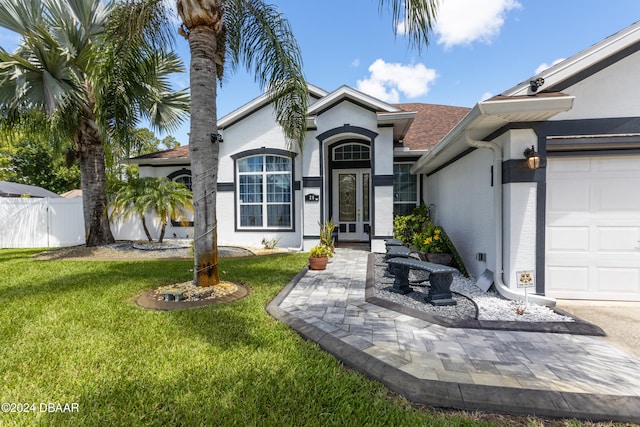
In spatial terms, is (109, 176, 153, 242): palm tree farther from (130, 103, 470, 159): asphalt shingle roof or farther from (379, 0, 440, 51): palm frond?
(379, 0, 440, 51): palm frond

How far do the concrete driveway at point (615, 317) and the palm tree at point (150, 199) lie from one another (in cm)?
1120

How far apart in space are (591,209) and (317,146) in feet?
24.3

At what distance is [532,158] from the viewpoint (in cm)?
464

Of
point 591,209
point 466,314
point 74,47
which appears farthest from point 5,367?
point 74,47

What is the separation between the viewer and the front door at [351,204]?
11.6 metres

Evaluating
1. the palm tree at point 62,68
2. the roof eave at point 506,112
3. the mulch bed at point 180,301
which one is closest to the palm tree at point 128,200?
the palm tree at point 62,68

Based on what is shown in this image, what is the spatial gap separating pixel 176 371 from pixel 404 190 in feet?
33.8

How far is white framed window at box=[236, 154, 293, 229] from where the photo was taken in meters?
11.4

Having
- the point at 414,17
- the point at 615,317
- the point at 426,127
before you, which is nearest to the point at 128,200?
the point at 414,17

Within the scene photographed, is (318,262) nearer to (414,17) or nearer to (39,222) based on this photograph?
(414,17)

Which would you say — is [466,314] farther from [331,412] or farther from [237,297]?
[237,297]

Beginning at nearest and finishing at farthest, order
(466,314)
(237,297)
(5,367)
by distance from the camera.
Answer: (5,367), (466,314), (237,297)

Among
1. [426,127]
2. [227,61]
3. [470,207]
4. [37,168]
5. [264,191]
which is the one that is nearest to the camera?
[470,207]

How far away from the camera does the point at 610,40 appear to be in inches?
180
